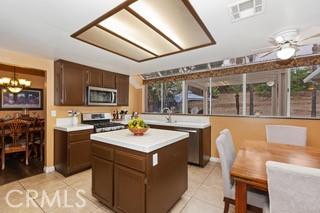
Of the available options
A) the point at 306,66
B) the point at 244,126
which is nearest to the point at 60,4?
the point at 244,126

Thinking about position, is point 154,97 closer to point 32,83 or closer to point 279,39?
point 279,39

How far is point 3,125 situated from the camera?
10.5 ft

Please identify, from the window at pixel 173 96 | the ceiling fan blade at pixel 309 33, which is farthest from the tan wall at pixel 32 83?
the ceiling fan blade at pixel 309 33

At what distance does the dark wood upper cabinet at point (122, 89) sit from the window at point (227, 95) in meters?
2.39

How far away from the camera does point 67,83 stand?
128 inches

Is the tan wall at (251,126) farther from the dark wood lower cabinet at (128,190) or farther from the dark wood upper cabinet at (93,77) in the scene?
the dark wood upper cabinet at (93,77)

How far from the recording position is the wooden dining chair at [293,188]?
956mm

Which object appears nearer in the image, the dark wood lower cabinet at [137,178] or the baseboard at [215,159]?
the dark wood lower cabinet at [137,178]

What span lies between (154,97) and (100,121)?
6.37 ft

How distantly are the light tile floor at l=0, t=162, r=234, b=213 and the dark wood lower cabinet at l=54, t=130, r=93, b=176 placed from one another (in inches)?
5.8

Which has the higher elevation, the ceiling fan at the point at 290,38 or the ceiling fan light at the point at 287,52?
the ceiling fan at the point at 290,38

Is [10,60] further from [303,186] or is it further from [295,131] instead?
[295,131]

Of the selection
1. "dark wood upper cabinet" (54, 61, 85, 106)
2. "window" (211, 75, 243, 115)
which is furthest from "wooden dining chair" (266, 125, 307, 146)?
"dark wood upper cabinet" (54, 61, 85, 106)

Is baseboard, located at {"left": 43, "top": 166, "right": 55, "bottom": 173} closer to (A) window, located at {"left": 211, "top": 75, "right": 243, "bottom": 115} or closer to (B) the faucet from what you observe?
(B) the faucet
